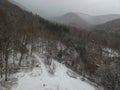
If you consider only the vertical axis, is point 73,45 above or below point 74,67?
above

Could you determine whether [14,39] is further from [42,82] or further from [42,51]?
[42,51]

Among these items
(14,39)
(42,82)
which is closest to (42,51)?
(14,39)

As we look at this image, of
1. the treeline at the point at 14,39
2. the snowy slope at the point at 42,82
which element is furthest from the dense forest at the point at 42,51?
the snowy slope at the point at 42,82

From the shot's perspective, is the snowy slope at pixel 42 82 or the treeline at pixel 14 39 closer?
the snowy slope at pixel 42 82

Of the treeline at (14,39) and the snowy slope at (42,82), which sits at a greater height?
the treeline at (14,39)

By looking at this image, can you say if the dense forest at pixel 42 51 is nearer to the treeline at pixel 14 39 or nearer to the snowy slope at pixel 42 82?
the treeline at pixel 14 39

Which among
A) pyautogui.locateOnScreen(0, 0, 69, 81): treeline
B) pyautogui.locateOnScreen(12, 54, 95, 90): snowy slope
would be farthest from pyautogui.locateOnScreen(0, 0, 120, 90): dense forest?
pyautogui.locateOnScreen(12, 54, 95, 90): snowy slope

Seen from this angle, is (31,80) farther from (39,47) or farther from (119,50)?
(119,50)

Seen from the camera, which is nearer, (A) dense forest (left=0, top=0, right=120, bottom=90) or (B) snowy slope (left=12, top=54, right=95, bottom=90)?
(B) snowy slope (left=12, top=54, right=95, bottom=90)

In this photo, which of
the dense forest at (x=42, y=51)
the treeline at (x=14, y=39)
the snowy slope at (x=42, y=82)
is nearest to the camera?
the snowy slope at (x=42, y=82)

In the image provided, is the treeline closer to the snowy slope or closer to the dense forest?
the dense forest

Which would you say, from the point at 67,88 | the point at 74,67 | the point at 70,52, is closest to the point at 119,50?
the point at 70,52
